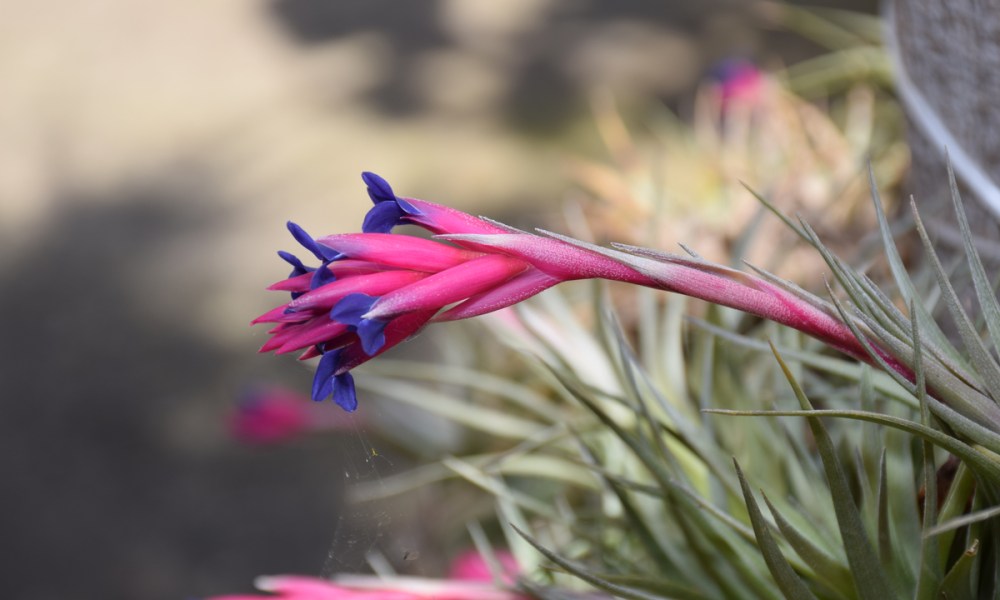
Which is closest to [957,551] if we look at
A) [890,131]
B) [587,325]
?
[587,325]

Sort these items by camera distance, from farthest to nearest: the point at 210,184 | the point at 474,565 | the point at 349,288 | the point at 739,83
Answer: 1. the point at 210,184
2. the point at 739,83
3. the point at 474,565
4. the point at 349,288

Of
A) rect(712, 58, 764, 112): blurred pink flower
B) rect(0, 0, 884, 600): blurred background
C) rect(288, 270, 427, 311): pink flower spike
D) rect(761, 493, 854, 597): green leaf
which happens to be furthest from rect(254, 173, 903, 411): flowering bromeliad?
rect(0, 0, 884, 600): blurred background

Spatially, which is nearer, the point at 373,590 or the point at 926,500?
the point at 926,500

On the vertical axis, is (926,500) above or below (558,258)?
below

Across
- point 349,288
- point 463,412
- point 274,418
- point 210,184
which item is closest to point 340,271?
point 349,288

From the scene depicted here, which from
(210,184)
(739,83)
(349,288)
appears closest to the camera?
(349,288)

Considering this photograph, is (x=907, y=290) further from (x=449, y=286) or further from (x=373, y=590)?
(x=373, y=590)

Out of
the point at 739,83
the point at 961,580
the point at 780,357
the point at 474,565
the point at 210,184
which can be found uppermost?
the point at 210,184
